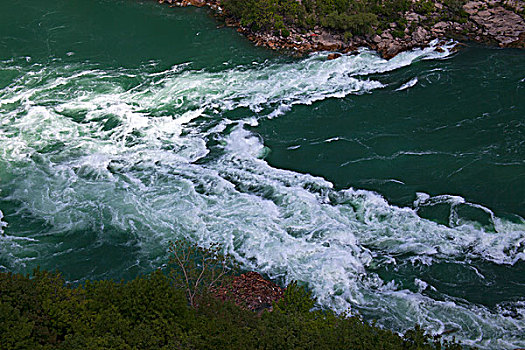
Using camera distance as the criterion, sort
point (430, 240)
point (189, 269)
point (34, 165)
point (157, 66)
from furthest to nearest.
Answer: point (157, 66)
point (34, 165)
point (430, 240)
point (189, 269)

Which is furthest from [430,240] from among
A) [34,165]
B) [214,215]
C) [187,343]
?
[34,165]

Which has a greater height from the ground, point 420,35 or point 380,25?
point 380,25

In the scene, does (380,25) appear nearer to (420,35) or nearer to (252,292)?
(420,35)

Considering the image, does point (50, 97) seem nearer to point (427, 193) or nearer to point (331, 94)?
point (331, 94)

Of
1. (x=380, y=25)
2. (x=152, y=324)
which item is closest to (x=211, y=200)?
(x=152, y=324)

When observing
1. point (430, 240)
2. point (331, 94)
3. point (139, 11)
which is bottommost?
point (430, 240)

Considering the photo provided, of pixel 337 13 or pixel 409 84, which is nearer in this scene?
pixel 409 84
